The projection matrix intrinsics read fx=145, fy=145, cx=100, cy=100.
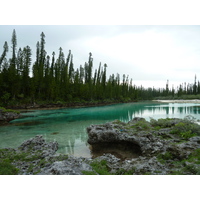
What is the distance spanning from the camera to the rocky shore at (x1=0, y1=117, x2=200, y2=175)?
13.4ft

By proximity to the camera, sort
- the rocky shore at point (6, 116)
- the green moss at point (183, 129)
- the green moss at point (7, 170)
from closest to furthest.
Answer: the green moss at point (7, 170) < the green moss at point (183, 129) < the rocky shore at point (6, 116)

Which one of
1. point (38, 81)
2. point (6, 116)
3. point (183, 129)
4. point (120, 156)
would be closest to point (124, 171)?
point (120, 156)

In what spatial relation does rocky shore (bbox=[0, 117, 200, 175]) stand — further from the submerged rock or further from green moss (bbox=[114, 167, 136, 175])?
the submerged rock

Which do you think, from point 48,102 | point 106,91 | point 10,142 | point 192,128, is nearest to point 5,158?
point 10,142

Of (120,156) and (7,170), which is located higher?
(7,170)

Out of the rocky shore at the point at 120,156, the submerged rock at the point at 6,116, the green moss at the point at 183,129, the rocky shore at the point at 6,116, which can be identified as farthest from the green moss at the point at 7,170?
the submerged rock at the point at 6,116

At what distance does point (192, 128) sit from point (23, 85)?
33445 mm

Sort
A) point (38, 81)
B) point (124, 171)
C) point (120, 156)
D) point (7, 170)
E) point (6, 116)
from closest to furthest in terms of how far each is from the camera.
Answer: point (7, 170) < point (124, 171) < point (120, 156) < point (6, 116) < point (38, 81)

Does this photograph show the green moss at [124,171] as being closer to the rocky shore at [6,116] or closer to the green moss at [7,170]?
the green moss at [7,170]

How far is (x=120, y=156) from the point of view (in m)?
6.60

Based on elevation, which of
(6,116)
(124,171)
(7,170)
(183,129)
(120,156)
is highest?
(183,129)

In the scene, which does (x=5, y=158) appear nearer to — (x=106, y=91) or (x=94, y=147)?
(x=94, y=147)

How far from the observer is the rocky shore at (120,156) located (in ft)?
13.4

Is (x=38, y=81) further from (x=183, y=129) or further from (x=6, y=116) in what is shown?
(x=183, y=129)
